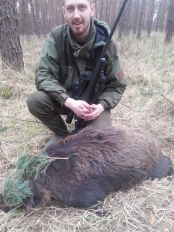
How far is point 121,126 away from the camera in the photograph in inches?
132

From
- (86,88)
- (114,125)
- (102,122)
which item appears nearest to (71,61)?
(86,88)

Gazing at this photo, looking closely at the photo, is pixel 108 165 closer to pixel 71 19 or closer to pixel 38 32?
pixel 71 19

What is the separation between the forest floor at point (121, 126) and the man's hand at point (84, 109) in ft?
2.33

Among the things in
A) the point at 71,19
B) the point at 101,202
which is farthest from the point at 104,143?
the point at 71,19

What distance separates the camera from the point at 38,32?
34.9ft

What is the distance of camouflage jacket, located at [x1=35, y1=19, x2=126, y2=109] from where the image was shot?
8.45ft

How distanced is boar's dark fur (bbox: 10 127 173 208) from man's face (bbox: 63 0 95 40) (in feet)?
3.70

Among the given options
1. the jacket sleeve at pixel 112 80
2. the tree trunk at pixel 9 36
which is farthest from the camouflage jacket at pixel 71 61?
the tree trunk at pixel 9 36

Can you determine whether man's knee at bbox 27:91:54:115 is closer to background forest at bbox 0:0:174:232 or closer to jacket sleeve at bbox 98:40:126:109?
background forest at bbox 0:0:174:232

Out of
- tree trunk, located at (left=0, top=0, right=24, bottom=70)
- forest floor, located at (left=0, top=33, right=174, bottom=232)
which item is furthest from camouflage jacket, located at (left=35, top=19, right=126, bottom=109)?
tree trunk, located at (left=0, top=0, right=24, bottom=70)

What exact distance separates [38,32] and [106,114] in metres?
9.06

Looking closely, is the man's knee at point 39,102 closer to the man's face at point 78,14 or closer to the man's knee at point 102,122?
the man's knee at point 102,122

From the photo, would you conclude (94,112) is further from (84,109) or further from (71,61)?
(71,61)

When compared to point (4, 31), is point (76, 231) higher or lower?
lower
